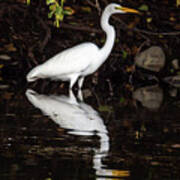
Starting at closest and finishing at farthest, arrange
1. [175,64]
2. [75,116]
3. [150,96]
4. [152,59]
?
[75,116] → [150,96] → [152,59] → [175,64]

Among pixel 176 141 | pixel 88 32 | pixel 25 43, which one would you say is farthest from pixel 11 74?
pixel 176 141

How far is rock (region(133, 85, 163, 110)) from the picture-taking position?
37.1ft

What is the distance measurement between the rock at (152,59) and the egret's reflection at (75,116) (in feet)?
12.3

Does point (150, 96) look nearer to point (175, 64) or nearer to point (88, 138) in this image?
point (175, 64)

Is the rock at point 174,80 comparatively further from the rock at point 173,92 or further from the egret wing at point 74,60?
the egret wing at point 74,60

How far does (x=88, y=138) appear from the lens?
23.9 ft

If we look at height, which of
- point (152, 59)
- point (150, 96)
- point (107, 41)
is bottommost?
point (150, 96)

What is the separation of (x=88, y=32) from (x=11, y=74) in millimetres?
2232

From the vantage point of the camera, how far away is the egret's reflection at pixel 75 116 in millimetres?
6742

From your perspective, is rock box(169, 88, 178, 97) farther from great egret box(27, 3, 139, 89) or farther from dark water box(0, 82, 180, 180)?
great egret box(27, 3, 139, 89)

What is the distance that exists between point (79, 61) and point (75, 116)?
4346 millimetres

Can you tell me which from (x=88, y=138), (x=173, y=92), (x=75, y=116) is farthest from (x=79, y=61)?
(x=88, y=138)

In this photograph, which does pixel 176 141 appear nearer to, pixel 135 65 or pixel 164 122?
pixel 164 122

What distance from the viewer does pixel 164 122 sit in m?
8.79
